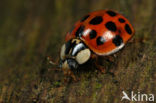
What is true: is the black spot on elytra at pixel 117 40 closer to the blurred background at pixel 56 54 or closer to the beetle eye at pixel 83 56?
the blurred background at pixel 56 54

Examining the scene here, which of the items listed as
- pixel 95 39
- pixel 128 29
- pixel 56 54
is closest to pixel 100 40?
pixel 95 39

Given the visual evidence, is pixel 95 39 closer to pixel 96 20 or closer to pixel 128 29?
pixel 96 20

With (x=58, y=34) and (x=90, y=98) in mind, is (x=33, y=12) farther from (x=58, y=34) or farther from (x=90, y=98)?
(x=90, y=98)

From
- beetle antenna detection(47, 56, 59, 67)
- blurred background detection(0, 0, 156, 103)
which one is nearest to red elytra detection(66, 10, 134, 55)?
blurred background detection(0, 0, 156, 103)

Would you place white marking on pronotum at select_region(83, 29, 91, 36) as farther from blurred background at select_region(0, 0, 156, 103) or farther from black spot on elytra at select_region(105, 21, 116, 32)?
blurred background at select_region(0, 0, 156, 103)

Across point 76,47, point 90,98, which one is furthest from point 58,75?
point 90,98
